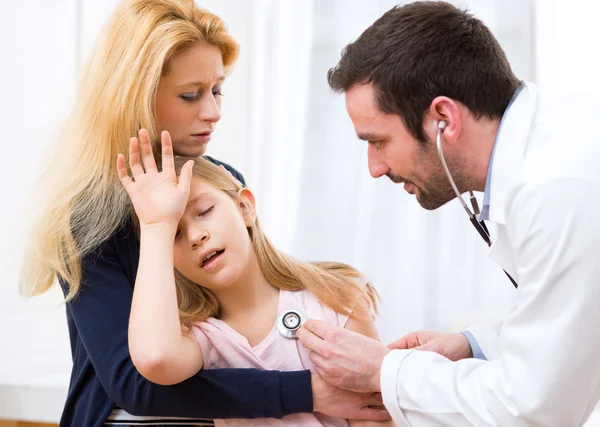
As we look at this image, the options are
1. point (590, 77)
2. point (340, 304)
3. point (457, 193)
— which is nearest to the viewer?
point (457, 193)

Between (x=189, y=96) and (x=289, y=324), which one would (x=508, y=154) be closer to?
(x=289, y=324)

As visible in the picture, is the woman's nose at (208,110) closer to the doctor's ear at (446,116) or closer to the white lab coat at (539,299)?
the doctor's ear at (446,116)

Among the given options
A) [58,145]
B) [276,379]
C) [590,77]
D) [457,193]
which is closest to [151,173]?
[58,145]

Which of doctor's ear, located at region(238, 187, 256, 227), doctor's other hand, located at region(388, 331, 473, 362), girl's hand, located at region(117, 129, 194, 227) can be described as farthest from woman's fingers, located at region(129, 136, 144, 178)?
doctor's other hand, located at region(388, 331, 473, 362)

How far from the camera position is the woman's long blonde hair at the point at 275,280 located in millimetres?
1854

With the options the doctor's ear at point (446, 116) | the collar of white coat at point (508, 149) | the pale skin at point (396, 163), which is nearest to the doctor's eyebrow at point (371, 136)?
the pale skin at point (396, 163)

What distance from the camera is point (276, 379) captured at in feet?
5.50

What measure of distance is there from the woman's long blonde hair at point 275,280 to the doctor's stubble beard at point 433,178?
0.95ft

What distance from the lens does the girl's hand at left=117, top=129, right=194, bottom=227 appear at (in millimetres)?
1653

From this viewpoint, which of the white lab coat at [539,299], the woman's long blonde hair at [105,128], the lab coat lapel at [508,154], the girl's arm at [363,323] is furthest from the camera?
A: the girl's arm at [363,323]

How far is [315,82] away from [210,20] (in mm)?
1285

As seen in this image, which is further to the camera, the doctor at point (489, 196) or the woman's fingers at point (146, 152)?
the woman's fingers at point (146, 152)

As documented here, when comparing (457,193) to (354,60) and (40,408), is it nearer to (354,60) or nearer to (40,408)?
(354,60)

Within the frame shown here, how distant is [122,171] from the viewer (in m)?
1.70
